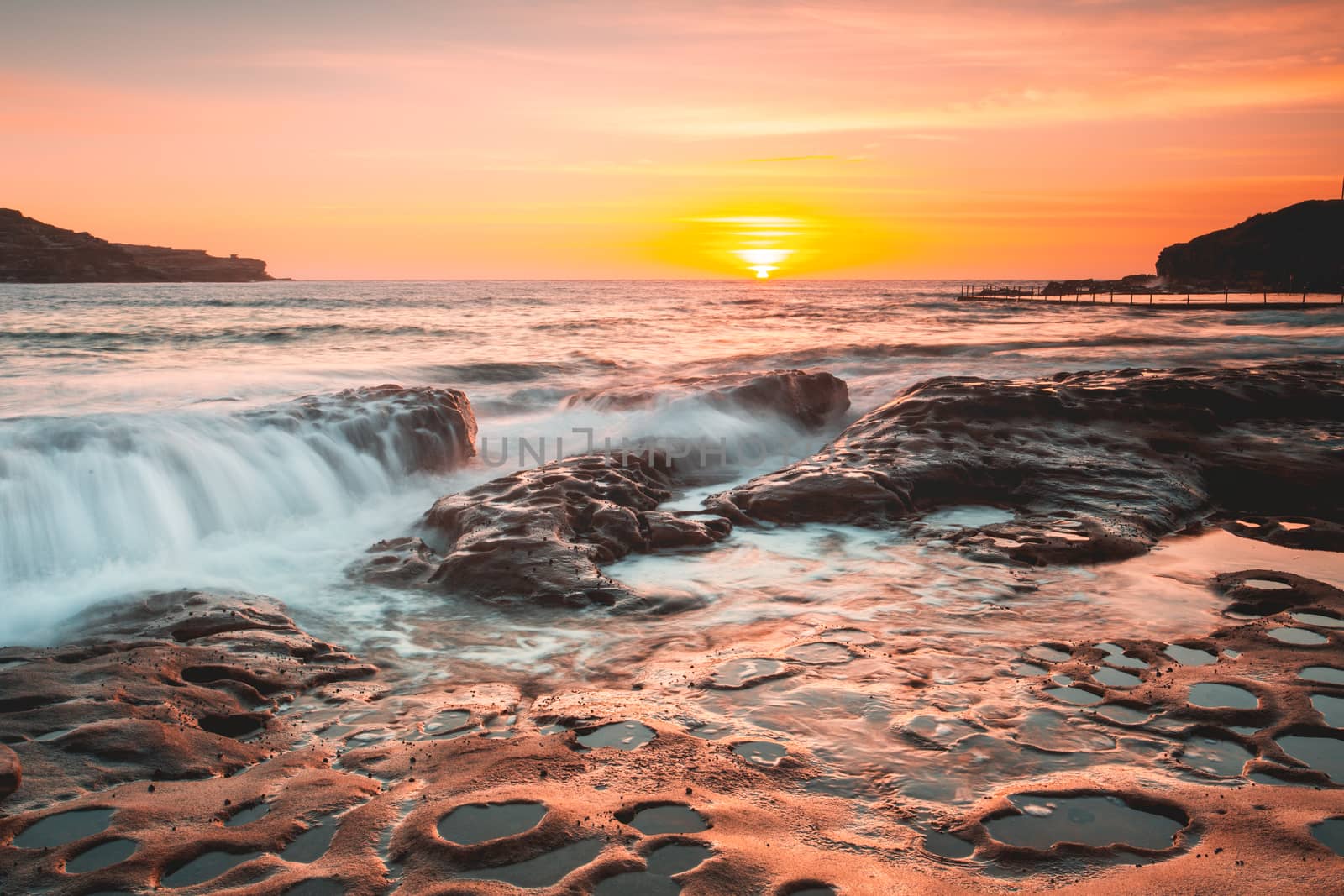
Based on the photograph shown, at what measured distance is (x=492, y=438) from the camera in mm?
13500

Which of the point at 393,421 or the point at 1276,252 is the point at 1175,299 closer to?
the point at 1276,252

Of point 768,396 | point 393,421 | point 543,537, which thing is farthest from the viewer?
point 768,396

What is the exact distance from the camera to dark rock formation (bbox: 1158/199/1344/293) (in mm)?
75938

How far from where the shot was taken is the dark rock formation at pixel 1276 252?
75.9 meters

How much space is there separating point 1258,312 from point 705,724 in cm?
5130

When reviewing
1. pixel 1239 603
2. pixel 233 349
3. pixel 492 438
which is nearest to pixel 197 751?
pixel 1239 603

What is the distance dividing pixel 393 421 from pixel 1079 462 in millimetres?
7809

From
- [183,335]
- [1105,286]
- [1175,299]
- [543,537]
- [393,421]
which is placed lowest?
[543,537]

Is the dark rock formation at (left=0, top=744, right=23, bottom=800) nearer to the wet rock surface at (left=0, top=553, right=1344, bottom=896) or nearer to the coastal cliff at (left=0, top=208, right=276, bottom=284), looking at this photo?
the wet rock surface at (left=0, top=553, right=1344, bottom=896)

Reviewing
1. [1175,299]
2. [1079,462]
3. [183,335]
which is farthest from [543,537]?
[1175,299]

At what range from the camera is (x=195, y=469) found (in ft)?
26.9

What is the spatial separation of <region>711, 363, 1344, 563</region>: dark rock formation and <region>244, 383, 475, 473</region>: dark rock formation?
384 cm

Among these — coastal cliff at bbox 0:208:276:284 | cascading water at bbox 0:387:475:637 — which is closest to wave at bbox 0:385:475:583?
cascading water at bbox 0:387:475:637

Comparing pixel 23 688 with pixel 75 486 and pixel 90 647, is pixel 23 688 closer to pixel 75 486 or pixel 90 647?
pixel 90 647
